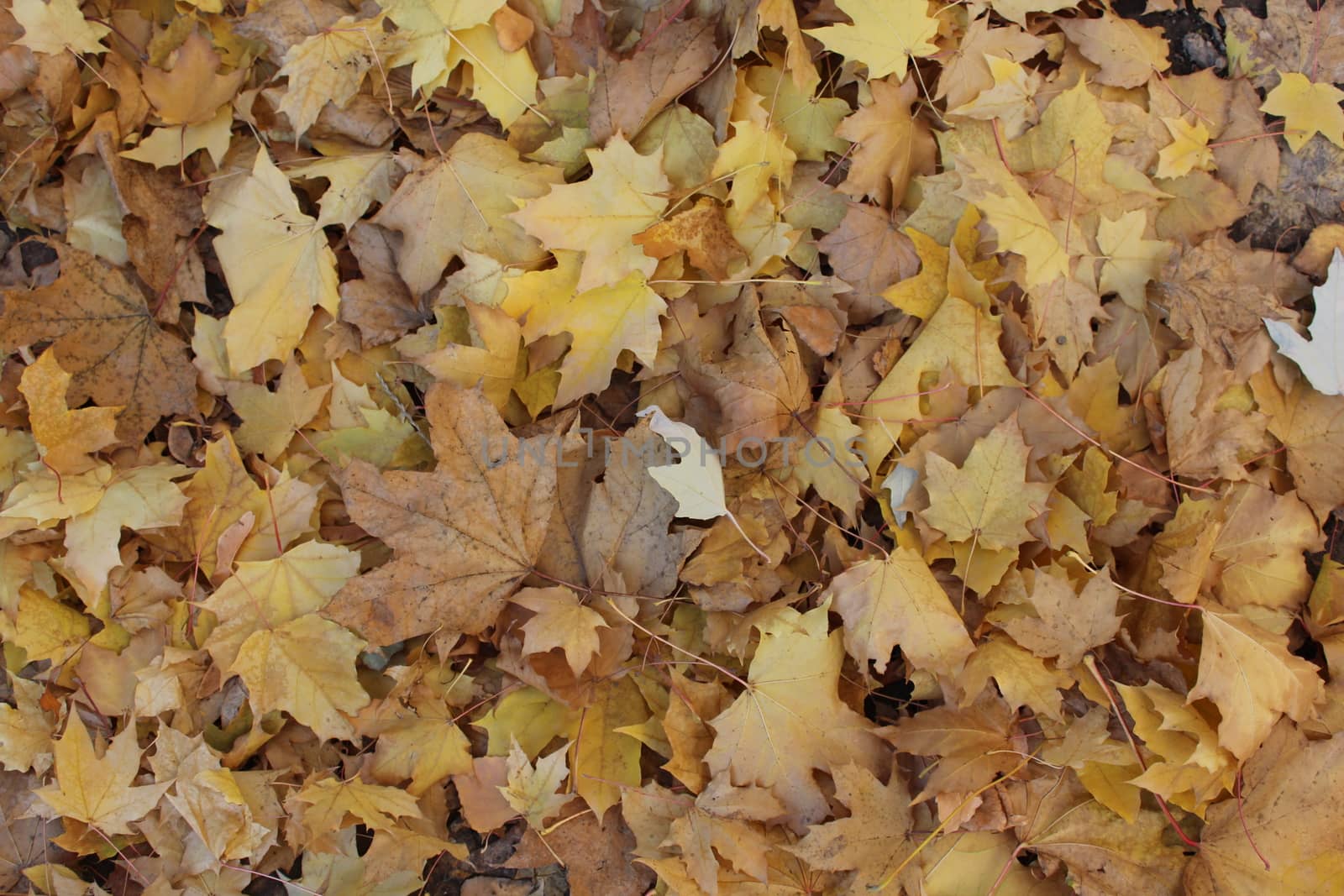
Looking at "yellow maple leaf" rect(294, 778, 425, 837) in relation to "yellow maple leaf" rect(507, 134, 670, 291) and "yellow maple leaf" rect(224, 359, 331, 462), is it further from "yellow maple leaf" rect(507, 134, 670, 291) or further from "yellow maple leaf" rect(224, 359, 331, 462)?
"yellow maple leaf" rect(507, 134, 670, 291)

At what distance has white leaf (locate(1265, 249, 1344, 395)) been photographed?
1664mm

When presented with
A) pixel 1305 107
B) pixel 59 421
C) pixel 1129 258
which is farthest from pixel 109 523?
pixel 1305 107

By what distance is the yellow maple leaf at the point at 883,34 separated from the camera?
1.64 m

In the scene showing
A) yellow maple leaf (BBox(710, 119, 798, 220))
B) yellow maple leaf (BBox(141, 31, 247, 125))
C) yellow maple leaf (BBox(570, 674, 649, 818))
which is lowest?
yellow maple leaf (BBox(570, 674, 649, 818))

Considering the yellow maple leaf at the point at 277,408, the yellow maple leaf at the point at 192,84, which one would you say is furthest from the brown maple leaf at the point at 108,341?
the yellow maple leaf at the point at 192,84


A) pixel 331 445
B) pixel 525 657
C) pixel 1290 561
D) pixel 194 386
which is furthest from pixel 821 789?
pixel 194 386

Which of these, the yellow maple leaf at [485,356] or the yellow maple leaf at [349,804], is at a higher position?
the yellow maple leaf at [485,356]

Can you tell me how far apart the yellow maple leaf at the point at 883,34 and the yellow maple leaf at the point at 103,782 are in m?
1.81

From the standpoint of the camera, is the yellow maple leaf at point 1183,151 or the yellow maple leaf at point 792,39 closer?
the yellow maple leaf at point 792,39

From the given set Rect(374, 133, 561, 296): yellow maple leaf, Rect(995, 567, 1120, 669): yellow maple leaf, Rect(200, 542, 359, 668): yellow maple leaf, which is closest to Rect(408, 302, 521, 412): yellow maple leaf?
Rect(374, 133, 561, 296): yellow maple leaf

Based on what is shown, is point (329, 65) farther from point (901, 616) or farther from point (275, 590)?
point (901, 616)

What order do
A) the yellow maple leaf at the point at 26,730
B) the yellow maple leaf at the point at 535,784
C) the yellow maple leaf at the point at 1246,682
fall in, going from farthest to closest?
1. the yellow maple leaf at the point at 26,730
2. the yellow maple leaf at the point at 535,784
3. the yellow maple leaf at the point at 1246,682

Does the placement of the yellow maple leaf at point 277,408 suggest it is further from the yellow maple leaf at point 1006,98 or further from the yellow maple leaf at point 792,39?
the yellow maple leaf at point 1006,98

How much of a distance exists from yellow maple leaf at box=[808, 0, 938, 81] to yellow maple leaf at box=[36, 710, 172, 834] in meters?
1.81
